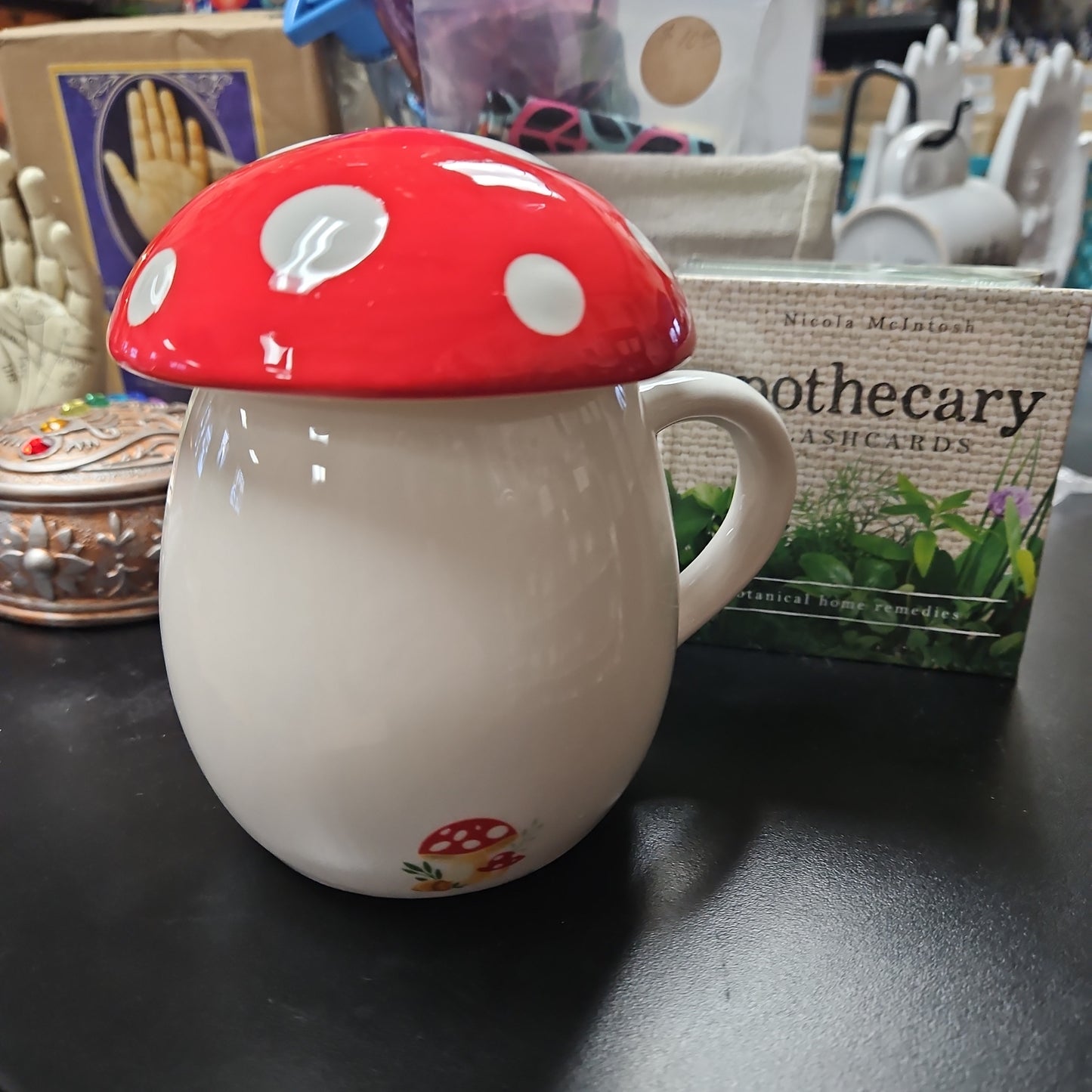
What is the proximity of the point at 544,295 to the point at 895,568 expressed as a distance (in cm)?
34

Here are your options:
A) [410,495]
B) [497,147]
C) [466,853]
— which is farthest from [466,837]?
[497,147]

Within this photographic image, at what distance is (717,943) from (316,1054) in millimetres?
153

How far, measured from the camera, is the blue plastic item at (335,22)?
2.05ft

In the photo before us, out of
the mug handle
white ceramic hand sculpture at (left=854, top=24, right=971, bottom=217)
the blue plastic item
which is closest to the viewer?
the mug handle

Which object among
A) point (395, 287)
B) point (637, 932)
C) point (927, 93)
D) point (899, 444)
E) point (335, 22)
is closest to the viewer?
point (395, 287)

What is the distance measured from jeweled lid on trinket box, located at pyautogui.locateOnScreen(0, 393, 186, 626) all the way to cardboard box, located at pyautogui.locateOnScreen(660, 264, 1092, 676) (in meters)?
0.32

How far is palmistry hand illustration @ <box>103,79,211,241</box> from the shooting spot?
694 mm

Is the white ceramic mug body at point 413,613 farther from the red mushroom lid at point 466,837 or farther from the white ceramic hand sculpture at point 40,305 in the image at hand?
the white ceramic hand sculpture at point 40,305

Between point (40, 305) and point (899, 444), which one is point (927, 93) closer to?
point (899, 444)

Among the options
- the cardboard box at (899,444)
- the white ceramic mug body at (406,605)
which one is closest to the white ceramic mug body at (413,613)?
the white ceramic mug body at (406,605)

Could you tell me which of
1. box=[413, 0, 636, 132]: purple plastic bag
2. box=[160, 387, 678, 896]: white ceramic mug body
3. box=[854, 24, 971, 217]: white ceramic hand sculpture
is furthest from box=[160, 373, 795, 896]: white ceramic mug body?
box=[854, 24, 971, 217]: white ceramic hand sculpture

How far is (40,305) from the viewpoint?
2.27 ft

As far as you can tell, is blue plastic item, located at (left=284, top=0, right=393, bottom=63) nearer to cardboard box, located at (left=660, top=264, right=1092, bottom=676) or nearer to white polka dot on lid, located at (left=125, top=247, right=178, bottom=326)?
cardboard box, located at (left=660, top=264, right=1092, bottom=676)

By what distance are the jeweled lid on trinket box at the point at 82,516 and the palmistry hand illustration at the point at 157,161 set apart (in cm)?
20
